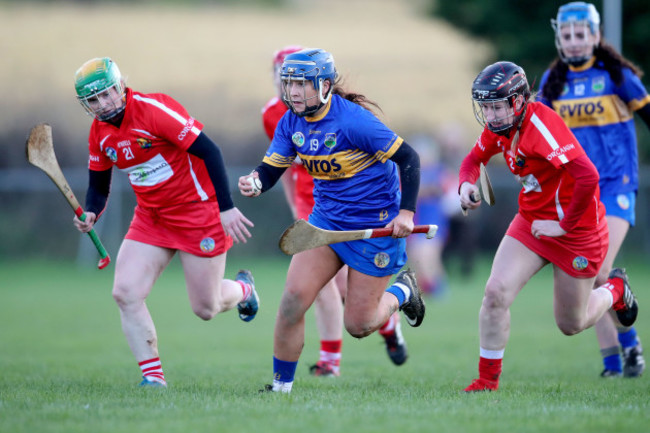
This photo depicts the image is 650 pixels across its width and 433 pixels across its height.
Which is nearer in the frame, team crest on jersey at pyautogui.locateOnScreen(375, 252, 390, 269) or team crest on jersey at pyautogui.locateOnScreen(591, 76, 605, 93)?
team crest on jersey at pyautogui.locateOnScreen(375, 252, 390, 269)

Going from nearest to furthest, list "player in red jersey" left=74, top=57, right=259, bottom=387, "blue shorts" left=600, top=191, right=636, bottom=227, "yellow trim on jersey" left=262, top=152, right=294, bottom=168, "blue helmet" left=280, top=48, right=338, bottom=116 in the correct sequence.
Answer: "blue helmet" left=280, top=48, right=338, bottom=116, "yellow trim on jersey" left=262, top=152, right=294, bottom=168, "player in red jersey" left=74, top=57, right=259, bottom=387, "blue shorts" left=600, top=191, right=636, bottom=227

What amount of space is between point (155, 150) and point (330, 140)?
4.31ft

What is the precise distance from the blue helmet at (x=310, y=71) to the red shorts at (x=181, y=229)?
1.21m

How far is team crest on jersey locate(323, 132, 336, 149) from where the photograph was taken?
206 inches

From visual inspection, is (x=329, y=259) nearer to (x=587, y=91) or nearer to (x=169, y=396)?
(x=169, y=396)

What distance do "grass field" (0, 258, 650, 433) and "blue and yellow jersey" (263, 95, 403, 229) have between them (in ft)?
3.75

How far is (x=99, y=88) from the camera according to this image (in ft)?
18.3

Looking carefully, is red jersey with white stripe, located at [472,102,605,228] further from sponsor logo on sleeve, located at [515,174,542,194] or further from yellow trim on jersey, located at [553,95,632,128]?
yellow trim on jersey, located at [553,95,632,128]

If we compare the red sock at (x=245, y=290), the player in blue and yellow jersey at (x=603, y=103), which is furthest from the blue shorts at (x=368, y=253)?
the player in blue and yellow jersey at (x=603, y=103)

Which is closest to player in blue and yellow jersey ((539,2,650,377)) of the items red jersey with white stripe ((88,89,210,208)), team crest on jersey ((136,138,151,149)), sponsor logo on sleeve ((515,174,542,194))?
sponsor logo on sleeve ((515,174,542,194))

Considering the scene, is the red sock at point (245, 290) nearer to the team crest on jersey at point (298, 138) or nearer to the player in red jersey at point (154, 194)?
the player in red jersey at point (154, 194)

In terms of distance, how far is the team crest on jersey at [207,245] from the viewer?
19.7 feet

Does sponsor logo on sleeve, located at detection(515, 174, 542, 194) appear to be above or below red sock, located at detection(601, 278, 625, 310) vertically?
above

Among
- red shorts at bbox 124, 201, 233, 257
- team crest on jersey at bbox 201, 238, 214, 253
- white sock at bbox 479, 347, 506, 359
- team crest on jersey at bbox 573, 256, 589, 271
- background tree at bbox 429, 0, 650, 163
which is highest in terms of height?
background tree at bbox 429, 0, 650, 163
